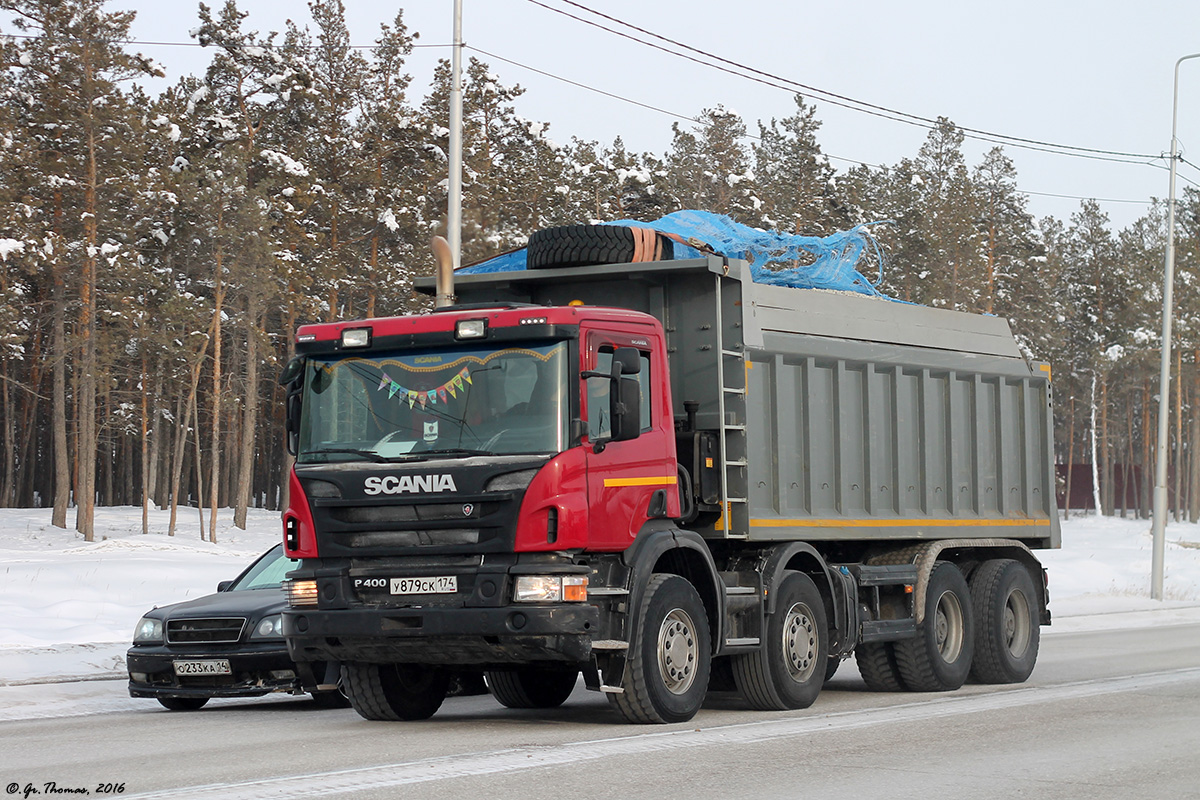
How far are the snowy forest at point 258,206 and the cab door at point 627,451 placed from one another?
2431 centimetres

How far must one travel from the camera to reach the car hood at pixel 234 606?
12.5m

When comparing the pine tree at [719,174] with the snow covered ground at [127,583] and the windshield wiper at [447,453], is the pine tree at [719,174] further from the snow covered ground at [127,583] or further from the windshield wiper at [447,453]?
the windshield wiper at [447,453]

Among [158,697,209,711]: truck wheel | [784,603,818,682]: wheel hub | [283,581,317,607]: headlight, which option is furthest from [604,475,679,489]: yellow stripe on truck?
[158,697,209,711]: truck wheel

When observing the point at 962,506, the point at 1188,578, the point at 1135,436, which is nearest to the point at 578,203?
the point at 1188,578

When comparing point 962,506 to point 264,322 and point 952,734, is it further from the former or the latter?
point 264,322

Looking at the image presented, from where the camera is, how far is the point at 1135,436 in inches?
4518

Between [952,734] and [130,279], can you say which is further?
[130,279]

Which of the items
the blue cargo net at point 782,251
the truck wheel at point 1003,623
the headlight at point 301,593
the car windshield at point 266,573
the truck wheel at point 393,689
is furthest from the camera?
the truck wheel at point 1003,623

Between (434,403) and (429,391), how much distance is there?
0.10 meters

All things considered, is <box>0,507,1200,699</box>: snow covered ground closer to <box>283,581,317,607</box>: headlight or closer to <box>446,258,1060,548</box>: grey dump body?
<box>283,581,317,607</box>: headlight

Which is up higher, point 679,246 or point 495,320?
point 679,246

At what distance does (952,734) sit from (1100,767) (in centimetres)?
173

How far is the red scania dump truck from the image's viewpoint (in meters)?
9.80

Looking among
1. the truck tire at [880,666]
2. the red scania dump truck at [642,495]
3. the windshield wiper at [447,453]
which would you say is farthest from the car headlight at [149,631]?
the truck tire at [880,666]
